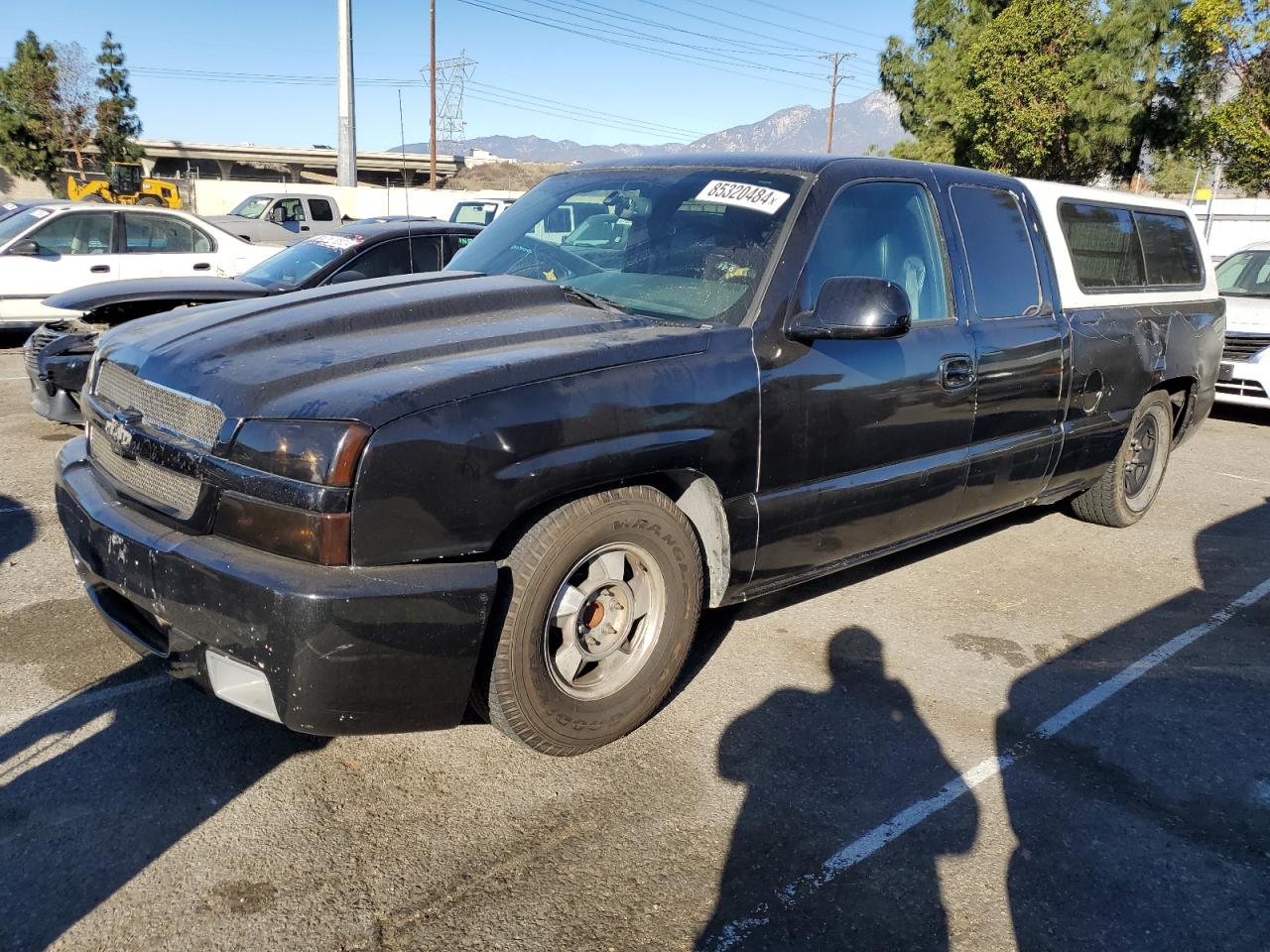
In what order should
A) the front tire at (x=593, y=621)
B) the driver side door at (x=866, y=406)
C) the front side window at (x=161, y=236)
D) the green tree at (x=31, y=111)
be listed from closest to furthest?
the front tire at (x=593, y=621)
the driver side door at (x=866, y=406)
the front side window at (x=161, y=236)
the green tree at (x=31, y=111)

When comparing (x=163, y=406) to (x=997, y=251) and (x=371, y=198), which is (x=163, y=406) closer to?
(x=997, y=251)

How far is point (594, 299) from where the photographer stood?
3.60 m

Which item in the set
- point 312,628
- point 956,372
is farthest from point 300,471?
point 956,372

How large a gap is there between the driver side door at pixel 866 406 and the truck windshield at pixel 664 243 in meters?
0.19

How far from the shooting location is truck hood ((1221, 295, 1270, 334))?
930cm

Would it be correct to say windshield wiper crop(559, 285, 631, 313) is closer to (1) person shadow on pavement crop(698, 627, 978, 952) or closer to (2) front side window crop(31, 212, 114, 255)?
(1) person shadow on pavement crop(698, 627, 978, 952)

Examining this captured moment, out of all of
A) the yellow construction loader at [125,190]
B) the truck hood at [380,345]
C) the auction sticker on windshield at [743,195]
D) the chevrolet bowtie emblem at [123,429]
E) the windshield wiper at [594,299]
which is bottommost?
the chevrolet bowtie emblem at [123,429]

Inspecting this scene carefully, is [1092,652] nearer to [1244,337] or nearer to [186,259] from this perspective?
→ [1244,337]

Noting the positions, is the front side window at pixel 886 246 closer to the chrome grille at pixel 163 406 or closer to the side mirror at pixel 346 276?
the chrome grille at pixel 163 406

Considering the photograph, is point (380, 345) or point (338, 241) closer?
point (380, 345)

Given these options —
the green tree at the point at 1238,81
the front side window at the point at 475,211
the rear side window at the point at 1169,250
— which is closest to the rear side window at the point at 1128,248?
the rear side window at the point at 1169,250

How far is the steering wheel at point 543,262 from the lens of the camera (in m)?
3.89

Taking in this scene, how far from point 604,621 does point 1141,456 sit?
4.16 m

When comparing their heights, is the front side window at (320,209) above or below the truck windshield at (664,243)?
above
